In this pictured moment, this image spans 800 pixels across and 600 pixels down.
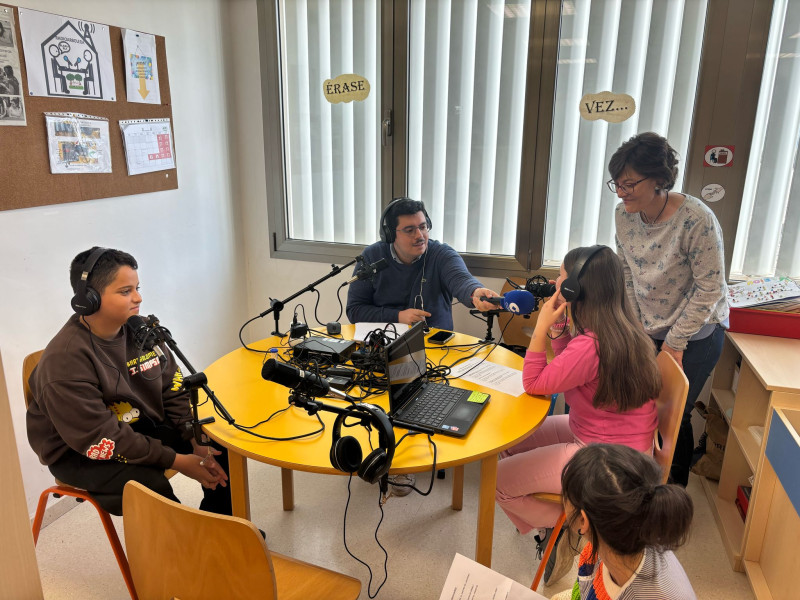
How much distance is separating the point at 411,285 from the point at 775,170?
5.71 feet

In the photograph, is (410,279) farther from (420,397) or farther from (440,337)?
(420,397)

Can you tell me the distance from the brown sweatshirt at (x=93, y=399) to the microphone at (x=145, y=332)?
9 centimetres

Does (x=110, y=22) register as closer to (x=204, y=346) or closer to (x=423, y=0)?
(x=423, y=0)

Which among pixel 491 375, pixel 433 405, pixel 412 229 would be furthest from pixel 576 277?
pixel 412 229

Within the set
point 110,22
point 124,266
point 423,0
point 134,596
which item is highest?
point 423,0

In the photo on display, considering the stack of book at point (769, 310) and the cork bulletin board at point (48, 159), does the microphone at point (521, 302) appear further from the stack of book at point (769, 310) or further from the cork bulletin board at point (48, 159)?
the cork bulletin board at point (48, 159)

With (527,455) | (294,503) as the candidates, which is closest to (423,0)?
(527,455)

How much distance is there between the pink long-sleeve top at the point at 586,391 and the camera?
1813 mm

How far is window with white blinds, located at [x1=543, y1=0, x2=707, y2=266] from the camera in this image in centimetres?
267

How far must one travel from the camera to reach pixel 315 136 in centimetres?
339

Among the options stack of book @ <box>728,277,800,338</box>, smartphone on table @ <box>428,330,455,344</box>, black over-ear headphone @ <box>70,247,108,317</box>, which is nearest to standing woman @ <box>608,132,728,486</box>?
stack of book @ <box>728,277,800,338</box>

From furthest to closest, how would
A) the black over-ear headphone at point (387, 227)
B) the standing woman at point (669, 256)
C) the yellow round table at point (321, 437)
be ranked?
the black over-ear headphone at point (387, 227) < the standing woman at point (669, 256) < the yellow round table at point (321, 437)

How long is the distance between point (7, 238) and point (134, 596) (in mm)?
1383

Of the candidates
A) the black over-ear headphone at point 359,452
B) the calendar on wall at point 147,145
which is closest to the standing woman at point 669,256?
the black over-ear headphone at point 359,452
